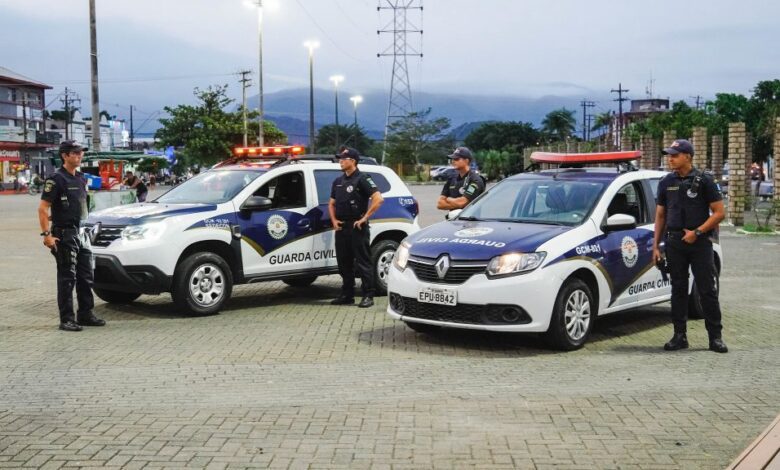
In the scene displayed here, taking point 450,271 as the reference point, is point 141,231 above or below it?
above

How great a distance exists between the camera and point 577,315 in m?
8.19

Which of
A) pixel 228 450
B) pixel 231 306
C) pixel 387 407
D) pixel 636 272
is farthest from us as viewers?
pixel 231 306

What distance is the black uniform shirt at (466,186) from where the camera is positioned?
1112 cm

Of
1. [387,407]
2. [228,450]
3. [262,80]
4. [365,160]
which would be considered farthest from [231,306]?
[262,80]

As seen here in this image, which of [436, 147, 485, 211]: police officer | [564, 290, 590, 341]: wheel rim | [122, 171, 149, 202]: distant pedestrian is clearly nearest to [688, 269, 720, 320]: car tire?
[564, 290, 590, 341]: wheel rim

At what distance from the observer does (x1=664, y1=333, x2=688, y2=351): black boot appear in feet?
26.8

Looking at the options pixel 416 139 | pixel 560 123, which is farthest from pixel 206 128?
pixel 560 123

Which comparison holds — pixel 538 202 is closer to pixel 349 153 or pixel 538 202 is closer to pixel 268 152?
pixel 349 153

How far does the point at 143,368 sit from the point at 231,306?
379 cm

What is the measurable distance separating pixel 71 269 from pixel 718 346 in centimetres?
628

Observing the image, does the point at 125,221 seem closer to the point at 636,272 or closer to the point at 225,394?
the point at 225,394

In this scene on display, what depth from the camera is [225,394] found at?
6.59 meters

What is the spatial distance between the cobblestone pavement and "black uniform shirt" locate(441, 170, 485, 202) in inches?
73.9

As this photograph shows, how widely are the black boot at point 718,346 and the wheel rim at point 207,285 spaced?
17.2 ft
